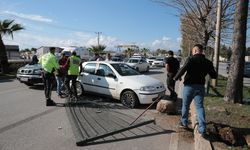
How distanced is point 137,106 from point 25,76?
652 centimetres

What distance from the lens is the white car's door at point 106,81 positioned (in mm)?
10000

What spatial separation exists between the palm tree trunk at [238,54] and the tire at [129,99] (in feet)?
9.68

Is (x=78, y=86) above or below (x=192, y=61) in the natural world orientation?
below

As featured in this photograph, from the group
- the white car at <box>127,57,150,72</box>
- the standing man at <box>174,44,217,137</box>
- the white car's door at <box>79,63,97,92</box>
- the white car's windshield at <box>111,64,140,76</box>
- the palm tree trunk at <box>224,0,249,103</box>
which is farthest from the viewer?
the white car at <box>127,57,150,72</box>

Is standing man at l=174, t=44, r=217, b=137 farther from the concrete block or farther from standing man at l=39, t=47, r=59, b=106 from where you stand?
standing man at l=39, t=47, r=59, b=106

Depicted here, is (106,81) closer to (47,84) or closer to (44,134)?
(47,84)

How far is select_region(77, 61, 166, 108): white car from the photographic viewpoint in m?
9.30

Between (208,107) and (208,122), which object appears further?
(208,107)

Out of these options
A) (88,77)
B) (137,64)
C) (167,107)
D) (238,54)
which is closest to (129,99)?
(167,107)

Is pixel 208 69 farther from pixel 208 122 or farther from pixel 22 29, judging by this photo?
pixel 22 29

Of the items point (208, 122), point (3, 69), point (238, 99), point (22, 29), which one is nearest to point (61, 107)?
point (208, 122)

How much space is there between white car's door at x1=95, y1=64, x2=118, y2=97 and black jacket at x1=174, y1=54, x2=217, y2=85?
424 centimetres

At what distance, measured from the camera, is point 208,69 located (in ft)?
19.7

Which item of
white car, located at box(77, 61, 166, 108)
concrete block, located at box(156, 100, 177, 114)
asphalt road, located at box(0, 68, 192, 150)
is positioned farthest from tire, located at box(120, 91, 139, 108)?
concrete block, located at box(156, 100, 177, 114)
